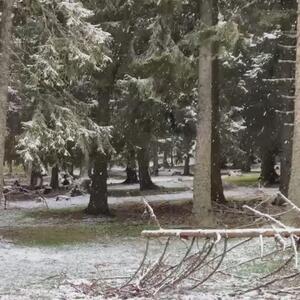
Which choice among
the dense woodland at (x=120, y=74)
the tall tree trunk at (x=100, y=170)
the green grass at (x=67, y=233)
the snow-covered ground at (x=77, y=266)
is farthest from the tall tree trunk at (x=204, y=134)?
the tall tree trunk at (x=100, y=170)

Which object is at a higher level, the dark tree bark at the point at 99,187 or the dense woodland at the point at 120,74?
the dense woodland at the point at 120,74

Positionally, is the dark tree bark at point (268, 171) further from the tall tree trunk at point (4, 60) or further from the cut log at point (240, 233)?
the cut log at point (240, 233)

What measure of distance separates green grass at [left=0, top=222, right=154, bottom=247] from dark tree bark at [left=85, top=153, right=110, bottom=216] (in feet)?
6.64

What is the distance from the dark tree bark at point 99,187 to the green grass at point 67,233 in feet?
6.64

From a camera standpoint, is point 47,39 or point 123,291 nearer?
point 123,291

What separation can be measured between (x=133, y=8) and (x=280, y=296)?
1152cm

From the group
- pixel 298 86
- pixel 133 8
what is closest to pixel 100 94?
pixel 133 8

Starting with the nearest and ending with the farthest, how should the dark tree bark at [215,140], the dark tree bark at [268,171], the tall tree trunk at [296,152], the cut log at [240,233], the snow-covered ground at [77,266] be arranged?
the cut log at [240,233] < the snow-covered ground at [77,266] < the tall tree trunk at [296,152] < the dark tree bark at [215,140] < the dark tree bark at [268,171]

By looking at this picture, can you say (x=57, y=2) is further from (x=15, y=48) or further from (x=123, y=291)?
(x=123, y=291)

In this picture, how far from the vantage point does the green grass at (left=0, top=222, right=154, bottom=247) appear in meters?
14.7

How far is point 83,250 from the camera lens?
42.9 feet

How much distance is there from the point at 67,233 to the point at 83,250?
3281 mm

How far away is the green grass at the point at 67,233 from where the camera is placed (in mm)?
14670

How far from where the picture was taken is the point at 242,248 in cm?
1247
